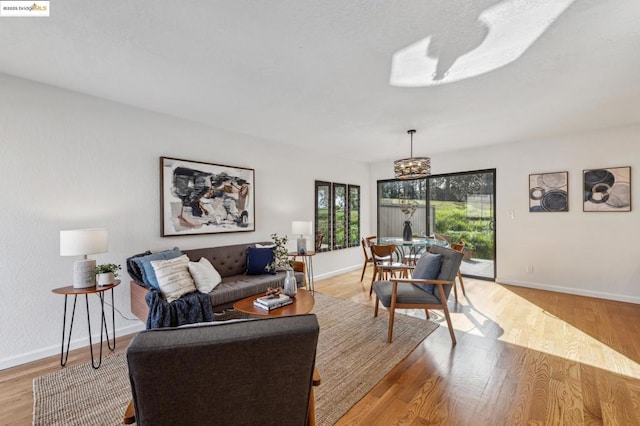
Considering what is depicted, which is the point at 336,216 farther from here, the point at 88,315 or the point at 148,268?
the point at 88,315

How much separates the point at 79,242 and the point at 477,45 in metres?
3.51

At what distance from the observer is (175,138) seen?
3.46 m

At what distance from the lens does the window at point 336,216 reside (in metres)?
5.44

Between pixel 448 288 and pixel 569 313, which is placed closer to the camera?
pixel 448 288

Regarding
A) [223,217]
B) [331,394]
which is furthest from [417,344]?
[223,217]

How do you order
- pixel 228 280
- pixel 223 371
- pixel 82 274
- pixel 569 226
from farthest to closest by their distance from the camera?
pixel 569 226
pixel 228 280
pixel 82 274
pixel 223 371

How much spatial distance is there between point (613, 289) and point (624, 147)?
6.76 ft

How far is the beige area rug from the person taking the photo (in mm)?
1822

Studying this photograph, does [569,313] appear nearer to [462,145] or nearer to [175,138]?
[462,145]

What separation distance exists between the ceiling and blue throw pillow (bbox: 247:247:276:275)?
1.78m

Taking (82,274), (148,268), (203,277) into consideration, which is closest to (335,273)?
(203,277)

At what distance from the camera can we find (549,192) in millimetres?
4461

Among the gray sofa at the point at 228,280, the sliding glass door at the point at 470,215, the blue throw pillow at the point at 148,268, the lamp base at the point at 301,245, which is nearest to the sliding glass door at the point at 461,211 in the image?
the sliding glass door at the point at 470,215

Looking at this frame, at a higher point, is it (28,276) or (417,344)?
(28,276)
